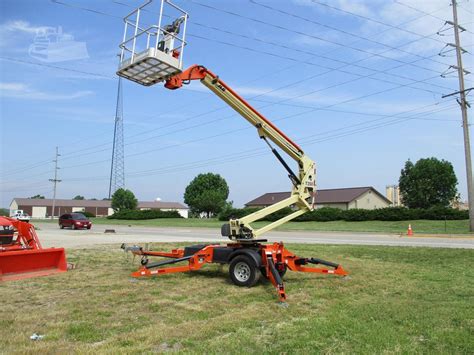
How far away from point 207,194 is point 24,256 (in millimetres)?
83934

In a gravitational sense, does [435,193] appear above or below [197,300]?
above

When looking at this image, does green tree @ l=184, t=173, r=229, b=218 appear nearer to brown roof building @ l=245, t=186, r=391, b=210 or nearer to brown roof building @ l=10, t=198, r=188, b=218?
brown roof building @ l=245, t=186, r=391, b=210

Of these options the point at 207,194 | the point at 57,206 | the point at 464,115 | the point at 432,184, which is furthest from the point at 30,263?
the point at 57,206

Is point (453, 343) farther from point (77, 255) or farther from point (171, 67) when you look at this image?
point (77, 255)

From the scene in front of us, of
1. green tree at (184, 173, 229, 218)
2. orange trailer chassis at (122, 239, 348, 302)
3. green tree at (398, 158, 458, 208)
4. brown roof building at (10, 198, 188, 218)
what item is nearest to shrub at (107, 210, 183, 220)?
green tree at (184, 173, 229, 218)

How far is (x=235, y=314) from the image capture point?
7086mm

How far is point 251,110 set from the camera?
35.1 ft

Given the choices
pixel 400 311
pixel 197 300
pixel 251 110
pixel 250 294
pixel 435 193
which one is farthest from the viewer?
pixel 435 193

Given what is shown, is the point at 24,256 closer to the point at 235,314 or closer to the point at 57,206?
the point at 235,314

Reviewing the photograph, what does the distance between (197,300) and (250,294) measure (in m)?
1.13

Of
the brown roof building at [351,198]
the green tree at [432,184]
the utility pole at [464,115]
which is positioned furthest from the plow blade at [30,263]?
the green tree at [432,184]

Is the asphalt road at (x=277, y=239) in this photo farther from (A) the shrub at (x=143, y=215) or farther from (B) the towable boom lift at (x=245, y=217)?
(A) the shrub at (x=143, y=215)

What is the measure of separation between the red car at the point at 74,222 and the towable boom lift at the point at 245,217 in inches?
1363

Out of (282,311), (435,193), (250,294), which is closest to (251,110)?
(250,294)
